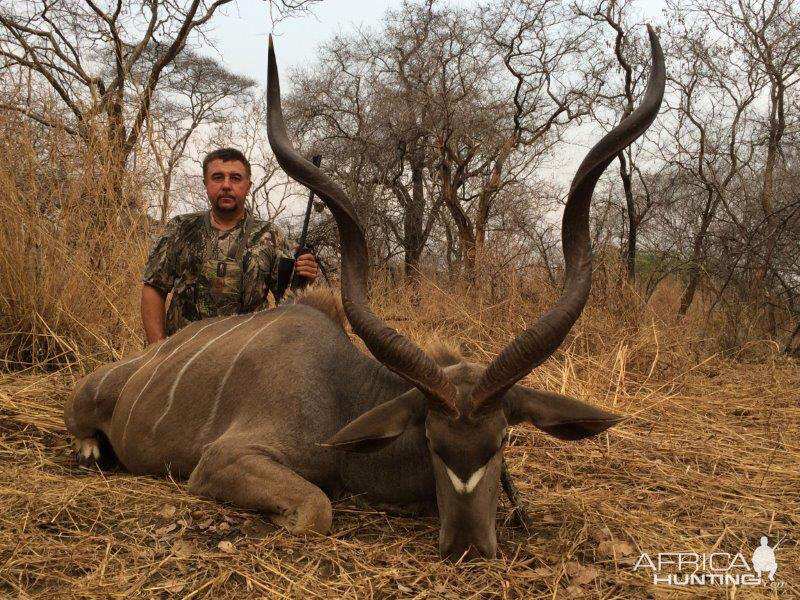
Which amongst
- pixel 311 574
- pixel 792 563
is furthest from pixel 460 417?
pixel 792 563

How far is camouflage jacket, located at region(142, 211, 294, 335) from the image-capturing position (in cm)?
416

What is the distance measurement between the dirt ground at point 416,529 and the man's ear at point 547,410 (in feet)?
1.21

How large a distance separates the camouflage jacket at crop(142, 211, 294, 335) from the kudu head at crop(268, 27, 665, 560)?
5.59ft

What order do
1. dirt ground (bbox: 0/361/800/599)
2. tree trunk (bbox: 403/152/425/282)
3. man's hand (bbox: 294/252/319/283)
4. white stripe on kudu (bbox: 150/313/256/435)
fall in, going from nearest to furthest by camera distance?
dirt ground (bbox: 0/361/800/599) < white stripe on kudu (bbox: 150/313/256/435) < man's hand (bbox: 294/252/319/283) < tree trunk (bbox: 403/152/425/282)

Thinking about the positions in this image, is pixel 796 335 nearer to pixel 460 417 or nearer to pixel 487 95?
pixel 460 417

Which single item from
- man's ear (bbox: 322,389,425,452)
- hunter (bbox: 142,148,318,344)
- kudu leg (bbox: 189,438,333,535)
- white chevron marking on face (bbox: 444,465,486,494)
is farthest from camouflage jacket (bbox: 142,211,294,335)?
white chevron marking on face (bbox: 444,465,486,494)

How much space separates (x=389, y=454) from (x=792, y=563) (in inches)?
55.0

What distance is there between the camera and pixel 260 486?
2.47 metres

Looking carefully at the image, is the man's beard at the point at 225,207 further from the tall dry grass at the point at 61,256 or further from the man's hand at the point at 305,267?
the tall dry grass at the point at 61,256

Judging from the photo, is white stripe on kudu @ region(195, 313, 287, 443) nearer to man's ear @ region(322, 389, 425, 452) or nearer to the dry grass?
the dry grass

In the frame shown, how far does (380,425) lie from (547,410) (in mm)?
590

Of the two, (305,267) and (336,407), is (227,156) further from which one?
(336,407)

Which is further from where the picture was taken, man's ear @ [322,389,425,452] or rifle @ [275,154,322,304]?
rifle @ [275,154,322,304]

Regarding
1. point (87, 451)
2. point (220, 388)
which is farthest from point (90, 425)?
point (220, 388)
